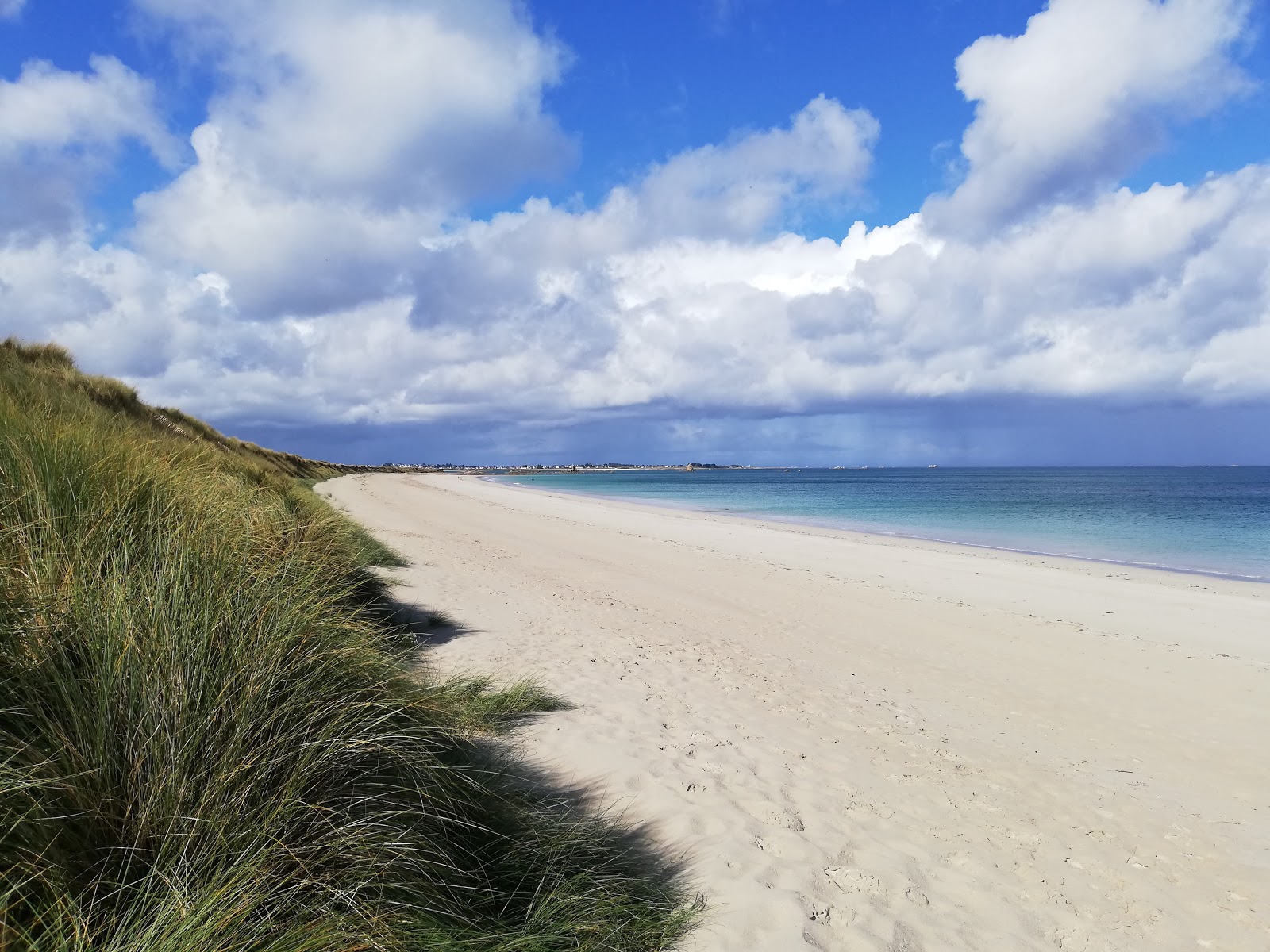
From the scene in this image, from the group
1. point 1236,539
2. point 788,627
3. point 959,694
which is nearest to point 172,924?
point 959,694

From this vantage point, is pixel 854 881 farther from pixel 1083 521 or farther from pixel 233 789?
pixel 1083 521

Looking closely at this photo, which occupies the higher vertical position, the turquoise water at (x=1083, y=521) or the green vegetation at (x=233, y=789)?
the green vegetation at (x=233, y=789)

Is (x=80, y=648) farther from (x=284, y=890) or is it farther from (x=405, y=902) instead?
(x=405, y=902)

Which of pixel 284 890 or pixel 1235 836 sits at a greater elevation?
pixel 284 890

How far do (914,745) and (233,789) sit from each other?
5.62 m

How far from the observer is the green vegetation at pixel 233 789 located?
210 cm

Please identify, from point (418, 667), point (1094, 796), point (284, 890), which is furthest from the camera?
point (418, 667)

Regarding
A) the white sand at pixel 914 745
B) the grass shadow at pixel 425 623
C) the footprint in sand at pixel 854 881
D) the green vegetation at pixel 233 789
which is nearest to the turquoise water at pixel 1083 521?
the white sand at pixel 914 745

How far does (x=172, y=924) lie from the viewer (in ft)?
6.34

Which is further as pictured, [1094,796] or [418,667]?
[418,667]

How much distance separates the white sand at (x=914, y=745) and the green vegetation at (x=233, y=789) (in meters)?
0.90

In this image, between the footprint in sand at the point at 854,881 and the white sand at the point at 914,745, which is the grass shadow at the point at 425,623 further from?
the footprint in sand at the point at 854,881

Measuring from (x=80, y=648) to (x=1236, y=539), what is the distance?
37.9m

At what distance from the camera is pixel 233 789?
2.47 metres
